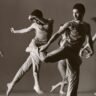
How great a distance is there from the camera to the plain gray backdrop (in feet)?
3.86

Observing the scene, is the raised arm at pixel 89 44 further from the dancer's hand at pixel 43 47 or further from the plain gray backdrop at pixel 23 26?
the plain gray backdrop at pixel 23 26

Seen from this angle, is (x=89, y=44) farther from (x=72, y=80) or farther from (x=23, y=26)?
(x=23, y=26)

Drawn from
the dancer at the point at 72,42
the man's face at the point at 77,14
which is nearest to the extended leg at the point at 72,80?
the dancer at the point at 72,42

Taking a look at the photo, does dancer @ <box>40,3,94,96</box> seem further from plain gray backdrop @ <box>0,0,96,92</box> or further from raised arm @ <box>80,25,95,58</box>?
plain gray backdrop @ <box>0,0,96,92</box>

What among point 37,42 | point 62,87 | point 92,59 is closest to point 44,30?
point 37,42

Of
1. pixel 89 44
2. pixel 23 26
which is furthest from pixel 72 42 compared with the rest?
pixel 23 26

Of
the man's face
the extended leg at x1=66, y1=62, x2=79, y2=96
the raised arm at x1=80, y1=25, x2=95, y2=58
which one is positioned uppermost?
the man's face

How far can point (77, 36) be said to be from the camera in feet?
3.12

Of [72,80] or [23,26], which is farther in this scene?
[23,26]

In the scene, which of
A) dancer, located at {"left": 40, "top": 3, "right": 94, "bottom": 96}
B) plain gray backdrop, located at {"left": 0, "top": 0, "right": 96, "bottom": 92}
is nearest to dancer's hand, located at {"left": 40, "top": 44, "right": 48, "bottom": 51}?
dancer, located at {"left": 40, "top": 3, "right": 94, "bottom": 96}

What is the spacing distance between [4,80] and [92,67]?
27 centimetres

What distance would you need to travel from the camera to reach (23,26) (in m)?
1.18

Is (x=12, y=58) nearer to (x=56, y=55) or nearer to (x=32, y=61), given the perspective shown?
(x=32, y=61)

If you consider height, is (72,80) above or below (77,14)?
below
